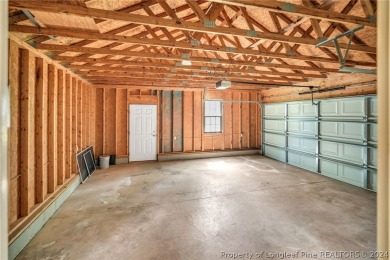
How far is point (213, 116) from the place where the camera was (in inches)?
365

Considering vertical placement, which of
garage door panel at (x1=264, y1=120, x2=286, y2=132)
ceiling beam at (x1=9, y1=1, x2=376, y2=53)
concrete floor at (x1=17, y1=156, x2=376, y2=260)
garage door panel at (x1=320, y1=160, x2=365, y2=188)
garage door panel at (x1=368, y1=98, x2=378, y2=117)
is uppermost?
ceiling beam at (x1=9, y1=1, x2=376, y2=53)

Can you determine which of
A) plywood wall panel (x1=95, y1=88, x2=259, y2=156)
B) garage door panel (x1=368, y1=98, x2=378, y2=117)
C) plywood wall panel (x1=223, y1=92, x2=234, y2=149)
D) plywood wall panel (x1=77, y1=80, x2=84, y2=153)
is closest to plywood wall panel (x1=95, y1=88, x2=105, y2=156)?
plywood wall panel (x1=95, y1=88, x2=259, y2=156)

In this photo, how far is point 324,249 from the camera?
279 centimetres

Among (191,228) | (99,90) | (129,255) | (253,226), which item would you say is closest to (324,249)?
(253,226)

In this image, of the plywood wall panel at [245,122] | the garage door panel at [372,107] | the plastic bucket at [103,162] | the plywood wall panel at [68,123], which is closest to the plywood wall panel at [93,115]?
the plastic bucket at [103,162]

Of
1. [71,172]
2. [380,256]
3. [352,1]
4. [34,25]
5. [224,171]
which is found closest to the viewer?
[380,256]

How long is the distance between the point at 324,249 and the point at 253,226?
101 cm

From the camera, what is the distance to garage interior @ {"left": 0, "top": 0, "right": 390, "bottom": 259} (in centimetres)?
271

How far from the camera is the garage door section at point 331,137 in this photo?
5.09 m

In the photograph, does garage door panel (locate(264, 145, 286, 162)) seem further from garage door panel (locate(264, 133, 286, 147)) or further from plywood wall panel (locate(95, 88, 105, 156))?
plywood wall panel (locate(95, 88, 105, 156))

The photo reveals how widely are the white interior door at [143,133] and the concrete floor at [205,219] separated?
6.90 feet

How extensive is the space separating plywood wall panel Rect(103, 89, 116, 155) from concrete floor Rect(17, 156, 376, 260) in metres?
1.94

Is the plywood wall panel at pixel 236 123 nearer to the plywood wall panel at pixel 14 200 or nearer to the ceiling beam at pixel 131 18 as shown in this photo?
the ceiling beam at pixel 131 18

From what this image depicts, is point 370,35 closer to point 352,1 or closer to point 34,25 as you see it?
point 352,1
